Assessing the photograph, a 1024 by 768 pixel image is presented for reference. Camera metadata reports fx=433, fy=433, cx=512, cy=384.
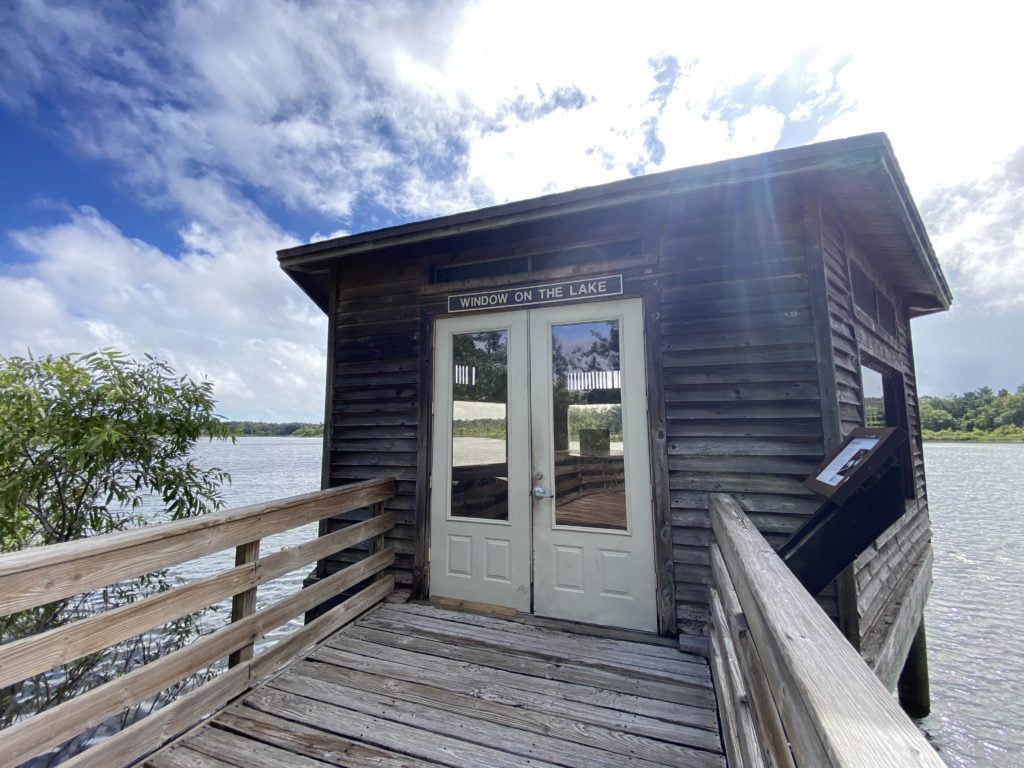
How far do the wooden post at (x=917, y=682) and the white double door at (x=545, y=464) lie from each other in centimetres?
449

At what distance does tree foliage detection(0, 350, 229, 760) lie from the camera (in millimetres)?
3127

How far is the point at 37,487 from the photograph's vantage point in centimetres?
322

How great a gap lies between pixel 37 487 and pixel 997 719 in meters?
9.84

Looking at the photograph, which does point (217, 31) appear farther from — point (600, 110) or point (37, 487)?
point (37, 487)

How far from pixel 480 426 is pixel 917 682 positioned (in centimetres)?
602

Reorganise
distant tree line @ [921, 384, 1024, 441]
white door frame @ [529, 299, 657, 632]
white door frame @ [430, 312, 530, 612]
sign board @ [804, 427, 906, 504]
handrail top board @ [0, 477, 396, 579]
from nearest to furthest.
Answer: handrail top board @ [0, 477, 396, 579], sign board @ [804, 427, 906, 504], white door frame @ [529, 299, 657, 632], white door frame @ [430, 312, 530, 612], distant tree line @ [921, 384, 1024, 441]

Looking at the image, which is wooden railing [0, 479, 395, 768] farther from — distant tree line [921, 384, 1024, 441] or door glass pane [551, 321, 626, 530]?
distant tree line [921, 384, 1024, 441]

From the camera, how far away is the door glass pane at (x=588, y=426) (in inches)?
120

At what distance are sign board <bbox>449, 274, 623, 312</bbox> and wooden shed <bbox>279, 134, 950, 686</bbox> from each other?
0.04ft

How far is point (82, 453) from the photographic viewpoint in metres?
3.10

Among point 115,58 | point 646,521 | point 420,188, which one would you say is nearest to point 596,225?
point 646,521

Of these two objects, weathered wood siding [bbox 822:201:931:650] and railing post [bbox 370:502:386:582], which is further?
railing post [bbox 370:502:386:582]

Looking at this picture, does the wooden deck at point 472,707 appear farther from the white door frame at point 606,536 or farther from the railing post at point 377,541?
the railing post at point 377,541

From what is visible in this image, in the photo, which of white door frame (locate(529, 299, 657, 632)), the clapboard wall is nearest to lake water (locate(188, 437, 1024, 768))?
white door frame (locate(529, 299, 657, 632))
